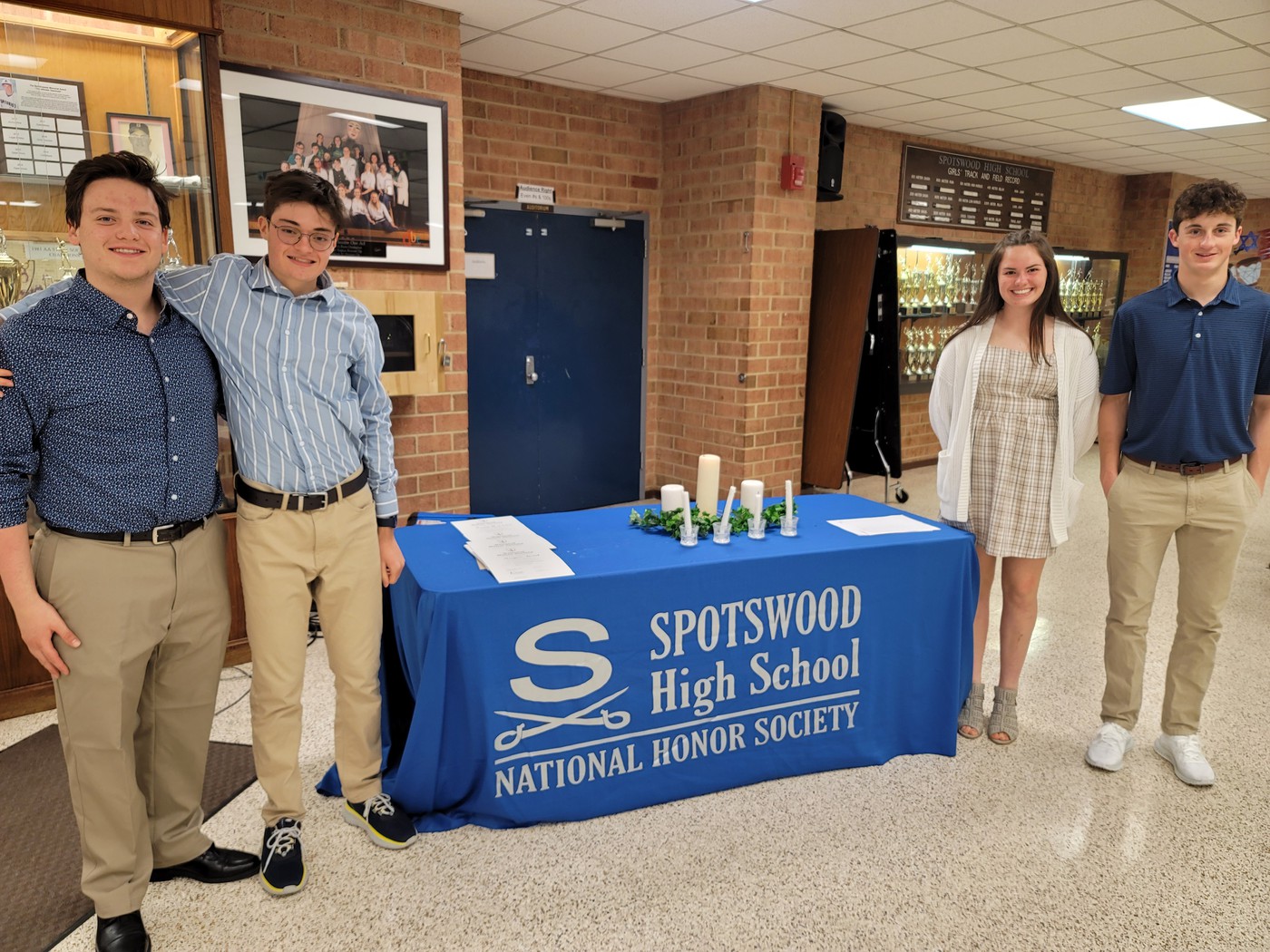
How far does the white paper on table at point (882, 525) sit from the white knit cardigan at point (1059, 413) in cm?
11

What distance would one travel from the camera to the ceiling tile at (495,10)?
3713 millimetres

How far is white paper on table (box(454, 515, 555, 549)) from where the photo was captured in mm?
2418

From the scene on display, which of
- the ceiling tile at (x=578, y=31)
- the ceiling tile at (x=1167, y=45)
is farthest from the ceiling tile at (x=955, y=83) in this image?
the ceiling tile at (x=578, y=31)

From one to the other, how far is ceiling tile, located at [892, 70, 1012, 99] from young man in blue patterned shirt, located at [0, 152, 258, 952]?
4485mm

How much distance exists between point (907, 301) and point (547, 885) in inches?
219

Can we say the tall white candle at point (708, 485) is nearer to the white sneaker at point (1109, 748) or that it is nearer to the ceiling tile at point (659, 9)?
the white sneaker at point (1109, 748)

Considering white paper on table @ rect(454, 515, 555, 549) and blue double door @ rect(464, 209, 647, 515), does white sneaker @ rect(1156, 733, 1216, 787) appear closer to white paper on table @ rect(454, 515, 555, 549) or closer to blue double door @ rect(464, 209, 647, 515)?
white paper on table @ rect(454, 515, 555, 549)

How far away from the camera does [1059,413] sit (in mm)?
2545

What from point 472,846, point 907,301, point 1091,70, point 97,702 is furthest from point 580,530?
point 907,301

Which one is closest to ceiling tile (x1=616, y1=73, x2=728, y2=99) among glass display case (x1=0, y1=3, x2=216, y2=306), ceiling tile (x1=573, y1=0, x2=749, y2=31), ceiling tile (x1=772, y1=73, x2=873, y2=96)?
ceiling tile (x1=772, y1=73, x2=873, y2=96)

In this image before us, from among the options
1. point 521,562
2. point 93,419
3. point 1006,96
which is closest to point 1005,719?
point 521,562

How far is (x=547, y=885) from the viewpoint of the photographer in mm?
2084

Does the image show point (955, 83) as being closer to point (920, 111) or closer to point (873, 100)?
point (873, 100)

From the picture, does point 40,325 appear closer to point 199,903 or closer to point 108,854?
point 108,854
